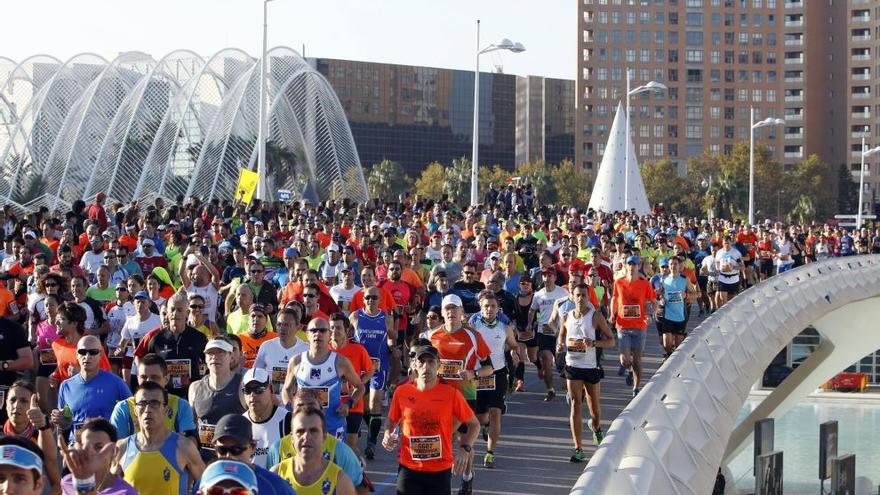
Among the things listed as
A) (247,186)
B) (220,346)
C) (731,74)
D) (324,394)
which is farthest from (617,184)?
(731,74)

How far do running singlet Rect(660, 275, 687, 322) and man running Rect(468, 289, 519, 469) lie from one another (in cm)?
607

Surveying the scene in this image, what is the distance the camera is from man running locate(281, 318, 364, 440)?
911 cm

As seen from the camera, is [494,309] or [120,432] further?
[494,309]

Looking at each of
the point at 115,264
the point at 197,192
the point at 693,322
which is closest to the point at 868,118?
the point at 197,192

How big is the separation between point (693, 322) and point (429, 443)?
16.8 metres

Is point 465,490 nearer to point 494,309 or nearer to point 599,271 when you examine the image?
point 494,309

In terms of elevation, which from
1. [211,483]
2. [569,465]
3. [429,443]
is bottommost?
[569,465]

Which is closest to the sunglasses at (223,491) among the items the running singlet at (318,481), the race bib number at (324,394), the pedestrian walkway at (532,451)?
the running singlet at (318,481)

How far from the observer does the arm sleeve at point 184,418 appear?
291 inches

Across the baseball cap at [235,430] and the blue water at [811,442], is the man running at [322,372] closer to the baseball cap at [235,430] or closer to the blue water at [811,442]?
the baseball cap at [235,430]

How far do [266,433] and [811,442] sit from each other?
2691 cm

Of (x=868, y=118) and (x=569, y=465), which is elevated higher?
(x=868, y=118)

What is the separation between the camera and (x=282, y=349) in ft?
32.1

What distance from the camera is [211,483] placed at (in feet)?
13.9
